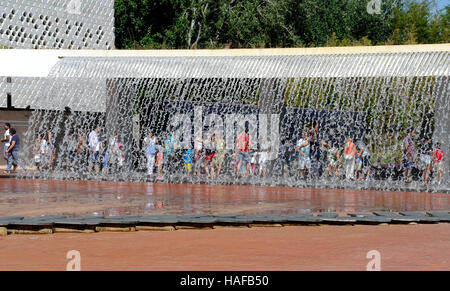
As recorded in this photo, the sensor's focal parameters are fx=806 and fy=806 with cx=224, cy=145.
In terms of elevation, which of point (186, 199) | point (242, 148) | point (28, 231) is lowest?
point (28, 231)

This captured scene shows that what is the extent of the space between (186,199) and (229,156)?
10.5 metres

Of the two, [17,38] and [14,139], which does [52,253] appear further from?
[17,38]

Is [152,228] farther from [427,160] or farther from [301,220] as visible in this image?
[427,160]

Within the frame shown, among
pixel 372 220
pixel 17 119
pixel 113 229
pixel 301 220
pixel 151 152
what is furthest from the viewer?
pixel 17 119

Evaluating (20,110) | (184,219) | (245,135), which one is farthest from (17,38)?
(184,219)

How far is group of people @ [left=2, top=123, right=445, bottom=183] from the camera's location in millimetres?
24234

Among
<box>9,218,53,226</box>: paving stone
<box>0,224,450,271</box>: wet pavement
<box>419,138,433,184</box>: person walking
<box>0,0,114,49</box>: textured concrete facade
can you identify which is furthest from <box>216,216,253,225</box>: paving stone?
<box>0,0,114,49</box>: textured concrete facade

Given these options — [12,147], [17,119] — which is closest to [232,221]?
[12,147]

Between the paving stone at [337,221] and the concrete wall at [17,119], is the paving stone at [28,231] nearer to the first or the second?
the paving stone at [337,221]

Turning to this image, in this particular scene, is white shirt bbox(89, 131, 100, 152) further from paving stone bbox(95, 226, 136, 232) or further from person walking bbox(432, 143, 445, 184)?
paving stone bbox(95, 226, 136, 232)

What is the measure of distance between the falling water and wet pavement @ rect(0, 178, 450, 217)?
106 inches

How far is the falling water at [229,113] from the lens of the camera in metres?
25.2

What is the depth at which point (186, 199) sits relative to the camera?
661 inches
